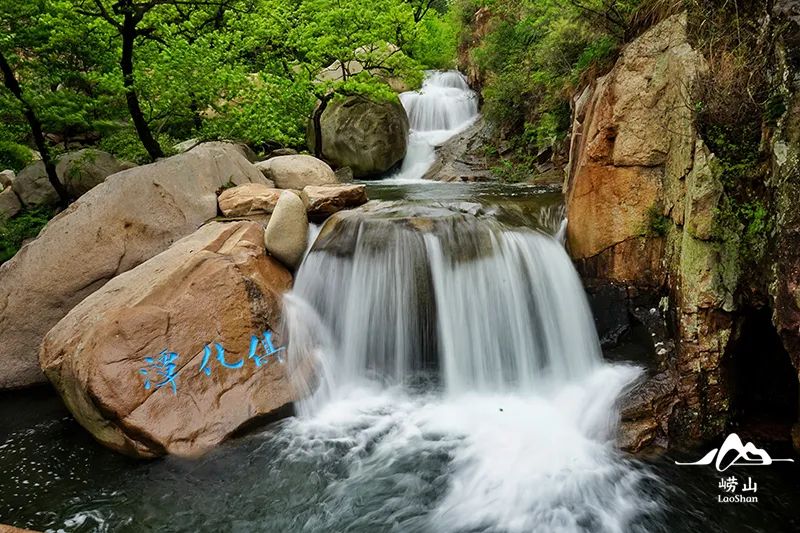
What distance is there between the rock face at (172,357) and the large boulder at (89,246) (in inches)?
36.8

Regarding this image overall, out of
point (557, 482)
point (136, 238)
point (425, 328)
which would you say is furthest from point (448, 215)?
point (136, 238)

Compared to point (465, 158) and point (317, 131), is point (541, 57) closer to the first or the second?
point (465, 158)

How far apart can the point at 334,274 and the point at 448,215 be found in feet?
5.88

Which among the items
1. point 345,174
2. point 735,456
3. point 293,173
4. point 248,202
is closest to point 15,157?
point 293,173

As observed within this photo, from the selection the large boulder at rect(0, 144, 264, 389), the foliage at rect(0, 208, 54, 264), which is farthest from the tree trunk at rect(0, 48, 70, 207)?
the large boulder at rect(0, 144, 264, 389)

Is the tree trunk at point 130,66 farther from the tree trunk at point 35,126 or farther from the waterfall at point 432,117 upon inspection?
the waterfall at point 432,117

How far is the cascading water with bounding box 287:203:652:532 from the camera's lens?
153 inches

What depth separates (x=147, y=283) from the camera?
5.05m

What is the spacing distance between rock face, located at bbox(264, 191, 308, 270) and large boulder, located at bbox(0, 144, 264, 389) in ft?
4.98

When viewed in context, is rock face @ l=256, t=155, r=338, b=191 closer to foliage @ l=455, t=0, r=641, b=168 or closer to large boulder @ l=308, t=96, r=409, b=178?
foliage @ l=455, t=0, r=641, b=168

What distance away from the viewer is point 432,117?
53.3 ft

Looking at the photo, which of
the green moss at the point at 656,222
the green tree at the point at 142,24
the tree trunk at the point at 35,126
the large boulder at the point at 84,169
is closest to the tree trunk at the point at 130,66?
the green tree at the point at 142,24

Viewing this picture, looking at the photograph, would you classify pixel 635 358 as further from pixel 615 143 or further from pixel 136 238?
pixel 136 238

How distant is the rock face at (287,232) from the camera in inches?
233
